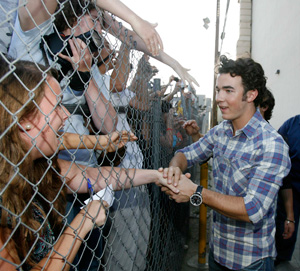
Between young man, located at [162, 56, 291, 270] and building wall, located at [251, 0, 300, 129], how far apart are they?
11.0 feet

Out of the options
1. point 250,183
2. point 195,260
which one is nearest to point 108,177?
point 250,183

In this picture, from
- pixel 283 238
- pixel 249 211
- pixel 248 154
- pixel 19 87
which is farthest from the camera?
pixel 283 238

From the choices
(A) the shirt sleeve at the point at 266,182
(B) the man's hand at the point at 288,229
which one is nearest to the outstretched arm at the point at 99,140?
(A) the shirt sleeve at the point at 266,182

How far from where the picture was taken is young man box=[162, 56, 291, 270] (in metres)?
1.85

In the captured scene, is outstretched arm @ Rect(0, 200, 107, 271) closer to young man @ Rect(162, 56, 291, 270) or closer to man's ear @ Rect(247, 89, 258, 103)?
young man @ Rect(162, 56, 291, 270)

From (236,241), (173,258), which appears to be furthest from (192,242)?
(236,241)

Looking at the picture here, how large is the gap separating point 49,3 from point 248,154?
1.73 meters

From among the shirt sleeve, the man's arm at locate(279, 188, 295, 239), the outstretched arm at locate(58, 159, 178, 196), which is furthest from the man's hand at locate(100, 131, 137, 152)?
the man's arm at locate(279, 188, 295, 239)

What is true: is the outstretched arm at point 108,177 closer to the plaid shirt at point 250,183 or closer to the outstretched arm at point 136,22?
the plaid shirt at point 250,183

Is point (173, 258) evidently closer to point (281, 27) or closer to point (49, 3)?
point (49, 3)

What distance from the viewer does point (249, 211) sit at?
5.97 feet

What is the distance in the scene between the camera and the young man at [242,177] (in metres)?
1.85

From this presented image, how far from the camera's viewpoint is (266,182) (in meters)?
1.84

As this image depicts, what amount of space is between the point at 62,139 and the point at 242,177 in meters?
1.58
